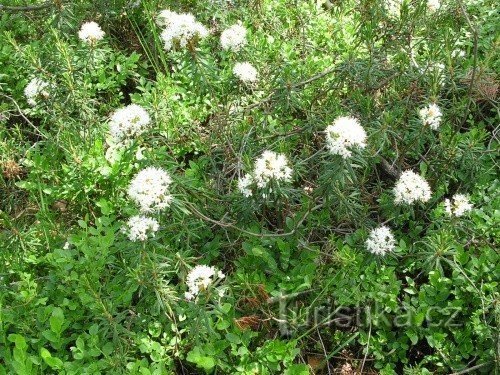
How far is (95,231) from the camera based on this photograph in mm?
3094

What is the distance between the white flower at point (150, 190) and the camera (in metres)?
2.45

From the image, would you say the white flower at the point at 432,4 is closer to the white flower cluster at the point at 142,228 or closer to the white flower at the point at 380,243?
the white flower at the point at 380,243

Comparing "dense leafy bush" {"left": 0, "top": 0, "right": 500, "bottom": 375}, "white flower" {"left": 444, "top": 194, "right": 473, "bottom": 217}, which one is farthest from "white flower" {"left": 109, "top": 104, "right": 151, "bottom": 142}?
"white flower" {"left": 444, "top": 194, "right": 473, "bottom": 217}

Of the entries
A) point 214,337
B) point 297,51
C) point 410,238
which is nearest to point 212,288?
point 214,337

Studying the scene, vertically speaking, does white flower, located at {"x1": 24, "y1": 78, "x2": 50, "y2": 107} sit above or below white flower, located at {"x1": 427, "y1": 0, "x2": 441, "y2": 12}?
below


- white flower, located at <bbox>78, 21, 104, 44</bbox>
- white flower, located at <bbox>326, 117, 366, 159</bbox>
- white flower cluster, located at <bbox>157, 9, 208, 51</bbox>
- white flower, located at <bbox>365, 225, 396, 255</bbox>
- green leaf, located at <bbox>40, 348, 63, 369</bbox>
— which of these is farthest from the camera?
white flower, located at <bbox>78, 21, 104, 44</bbox>

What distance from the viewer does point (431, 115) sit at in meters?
2.90

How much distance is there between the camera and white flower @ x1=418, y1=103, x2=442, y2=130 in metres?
2.89

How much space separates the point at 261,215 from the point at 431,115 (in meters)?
1.08

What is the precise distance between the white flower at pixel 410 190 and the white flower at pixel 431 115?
1.15ft

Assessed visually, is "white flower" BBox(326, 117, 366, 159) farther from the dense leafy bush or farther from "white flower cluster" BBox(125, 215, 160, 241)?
"white flower cluster" BBox(125, 215, 160, 241)

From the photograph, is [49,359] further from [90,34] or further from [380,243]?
[90,34]

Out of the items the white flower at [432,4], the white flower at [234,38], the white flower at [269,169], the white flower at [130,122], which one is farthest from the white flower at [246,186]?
the white flower at [432,4]

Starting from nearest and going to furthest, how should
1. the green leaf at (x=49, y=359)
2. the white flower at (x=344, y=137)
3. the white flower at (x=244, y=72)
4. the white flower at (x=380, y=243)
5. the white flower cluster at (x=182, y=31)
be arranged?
the white flower at (x=344, y=137), the green leaf at (x=49, y=359), the white flower at (x=380, y=243), the white flower cluster at (x=182, y=31), the white flower at (x=244, y=72)
